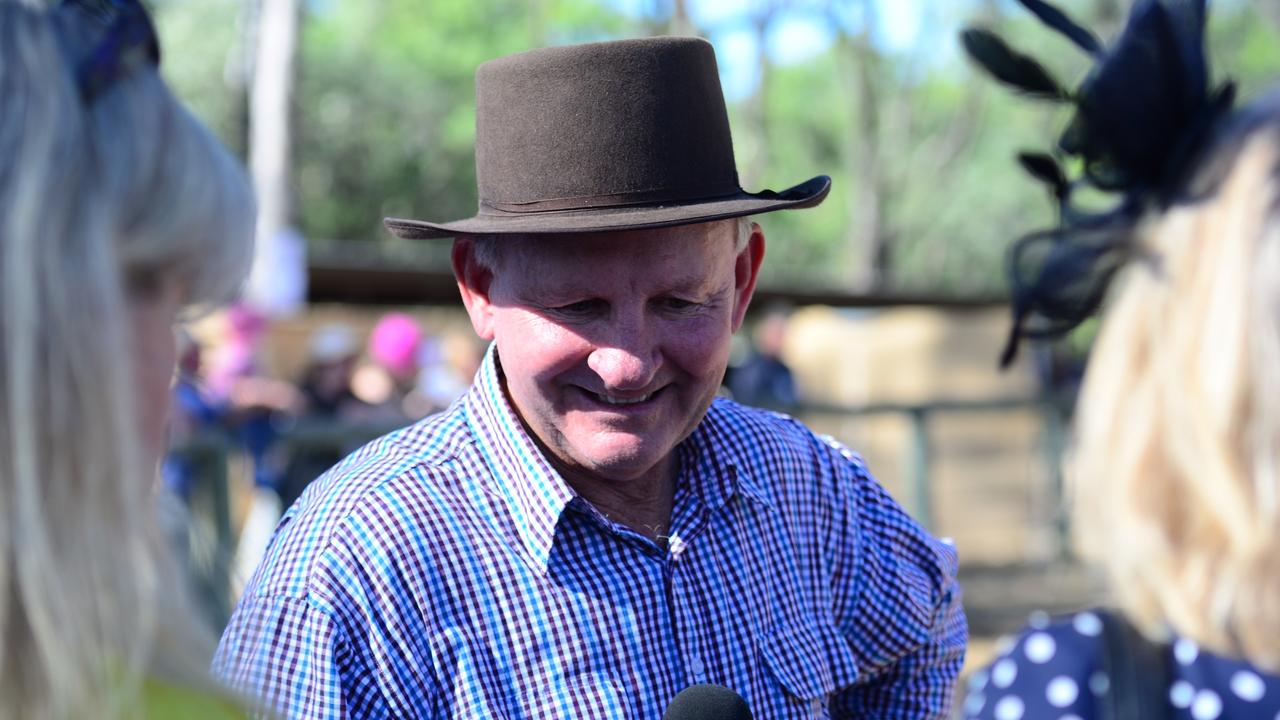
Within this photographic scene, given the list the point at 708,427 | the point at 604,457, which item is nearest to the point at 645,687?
the point at 604,457

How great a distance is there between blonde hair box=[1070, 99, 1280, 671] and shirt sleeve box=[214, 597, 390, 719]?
1.13 m

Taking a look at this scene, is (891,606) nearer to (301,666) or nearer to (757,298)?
(301,666)

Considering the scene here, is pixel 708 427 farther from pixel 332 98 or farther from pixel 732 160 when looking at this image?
pixel 332 98

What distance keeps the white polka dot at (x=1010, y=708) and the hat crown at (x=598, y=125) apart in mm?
1097

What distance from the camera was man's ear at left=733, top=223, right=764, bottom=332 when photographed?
9.23 ft

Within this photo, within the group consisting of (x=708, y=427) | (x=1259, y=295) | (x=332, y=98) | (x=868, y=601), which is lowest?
(x=332, y=98)

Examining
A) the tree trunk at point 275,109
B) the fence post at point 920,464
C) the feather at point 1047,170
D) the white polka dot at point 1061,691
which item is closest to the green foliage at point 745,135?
the tree trunk at point 275,109

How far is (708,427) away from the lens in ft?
9.26

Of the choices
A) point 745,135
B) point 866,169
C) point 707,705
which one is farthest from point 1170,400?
point 745,135

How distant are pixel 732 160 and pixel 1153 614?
1.30m

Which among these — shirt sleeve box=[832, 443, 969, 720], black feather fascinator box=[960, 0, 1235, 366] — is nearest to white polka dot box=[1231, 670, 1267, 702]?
black feather fascinator box=[960, 0, 1235, 366]

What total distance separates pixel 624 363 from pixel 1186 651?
1067 millimetres

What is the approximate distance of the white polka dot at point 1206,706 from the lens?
176cm

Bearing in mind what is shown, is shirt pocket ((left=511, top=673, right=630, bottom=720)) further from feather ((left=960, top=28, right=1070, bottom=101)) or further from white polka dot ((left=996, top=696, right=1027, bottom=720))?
feather ((left=960, top=28, right=1070, bottom=101))
